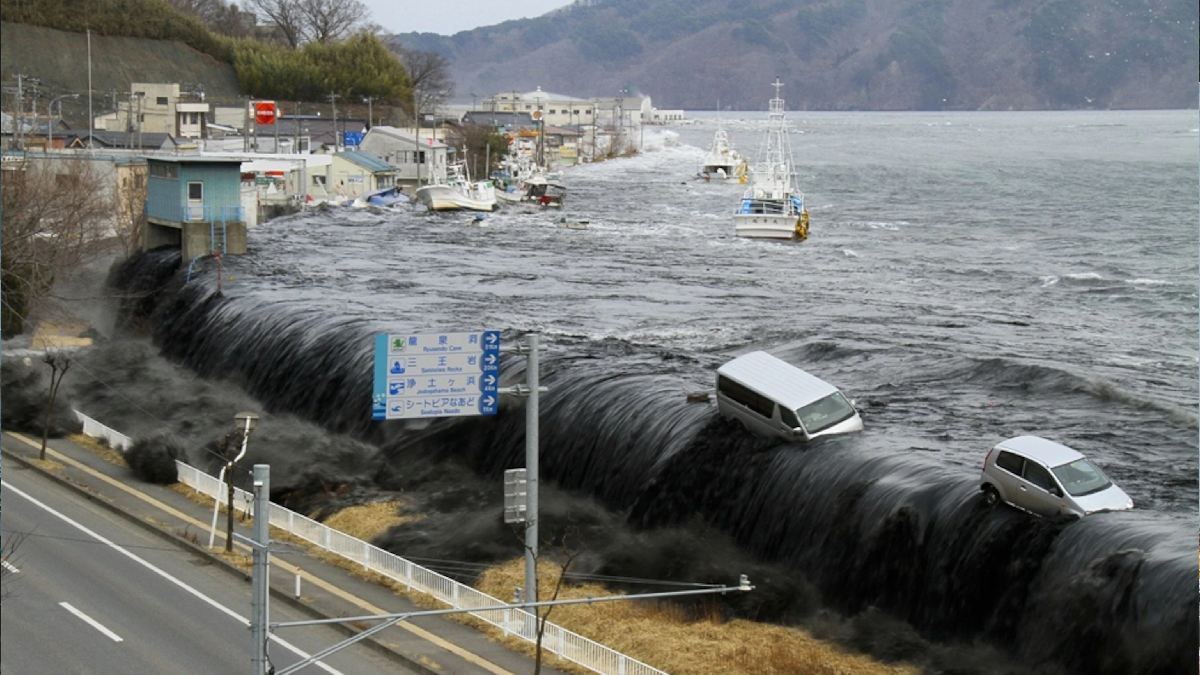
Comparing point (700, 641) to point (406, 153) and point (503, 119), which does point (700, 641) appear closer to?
point (406, 153)

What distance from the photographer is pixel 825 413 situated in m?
28.0

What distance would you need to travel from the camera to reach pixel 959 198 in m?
107

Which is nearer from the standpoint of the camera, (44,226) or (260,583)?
(260,583)

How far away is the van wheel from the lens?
2348cm

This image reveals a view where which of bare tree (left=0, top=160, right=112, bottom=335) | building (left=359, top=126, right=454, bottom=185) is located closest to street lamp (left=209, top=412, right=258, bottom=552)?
bare tree (left=0, top=160, right=112, bottom=335)

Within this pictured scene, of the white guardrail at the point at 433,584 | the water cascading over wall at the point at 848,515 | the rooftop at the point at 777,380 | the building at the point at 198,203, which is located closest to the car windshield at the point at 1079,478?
A: the water cascading over wall at the point at 848,515

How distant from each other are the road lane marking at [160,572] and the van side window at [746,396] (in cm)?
1055

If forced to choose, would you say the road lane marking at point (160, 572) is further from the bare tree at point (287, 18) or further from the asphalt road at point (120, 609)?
the bare tree at point (287, 18)

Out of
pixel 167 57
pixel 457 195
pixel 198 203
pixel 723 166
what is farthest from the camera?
pixel 723 166

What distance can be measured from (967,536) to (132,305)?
119ft

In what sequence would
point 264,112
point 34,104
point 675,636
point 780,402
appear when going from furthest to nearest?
point 264,112 → point 34,104 → point 780,402 → point 675,636

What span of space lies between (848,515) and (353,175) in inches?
2995

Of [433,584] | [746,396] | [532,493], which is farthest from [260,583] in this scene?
[746,396]

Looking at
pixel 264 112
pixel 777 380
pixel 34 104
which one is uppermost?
pixel 34 104
